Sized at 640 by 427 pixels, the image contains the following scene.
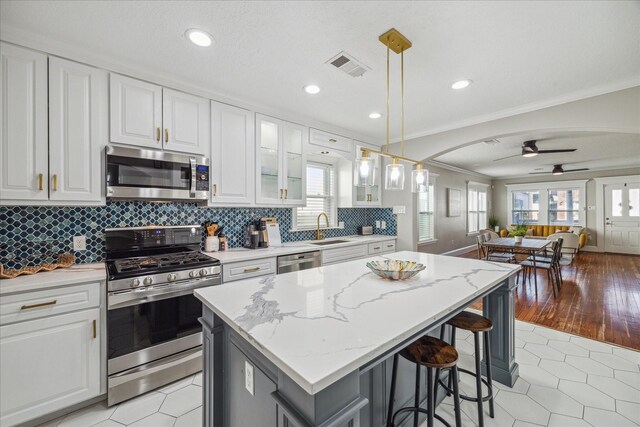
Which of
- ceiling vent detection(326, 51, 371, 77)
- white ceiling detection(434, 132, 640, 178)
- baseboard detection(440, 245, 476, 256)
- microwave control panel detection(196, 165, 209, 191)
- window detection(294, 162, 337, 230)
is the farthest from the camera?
baseboard detection(440, 245, 476, 256)

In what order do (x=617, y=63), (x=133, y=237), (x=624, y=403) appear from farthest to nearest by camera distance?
(x=133, y=237)
(x=617, y=63)
(x=624, y=403)

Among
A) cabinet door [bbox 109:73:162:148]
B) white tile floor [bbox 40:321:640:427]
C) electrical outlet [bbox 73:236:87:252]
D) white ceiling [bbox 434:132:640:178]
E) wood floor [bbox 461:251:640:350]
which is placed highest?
white ceiling [bbox 434:132:640:178]

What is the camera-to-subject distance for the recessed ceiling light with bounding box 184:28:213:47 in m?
1.78

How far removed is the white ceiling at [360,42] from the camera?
5.21 ft

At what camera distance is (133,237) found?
7.65ft

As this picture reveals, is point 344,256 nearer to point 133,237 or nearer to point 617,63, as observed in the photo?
point 133,237

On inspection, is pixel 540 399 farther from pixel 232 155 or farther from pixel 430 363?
pixel 232 155

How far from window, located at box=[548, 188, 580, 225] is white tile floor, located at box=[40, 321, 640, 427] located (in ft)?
27.5

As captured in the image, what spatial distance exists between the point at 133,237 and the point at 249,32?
189 centimetres

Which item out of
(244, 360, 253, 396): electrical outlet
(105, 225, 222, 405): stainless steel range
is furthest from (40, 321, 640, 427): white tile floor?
(244, 360, 253, 396): electrical outlet

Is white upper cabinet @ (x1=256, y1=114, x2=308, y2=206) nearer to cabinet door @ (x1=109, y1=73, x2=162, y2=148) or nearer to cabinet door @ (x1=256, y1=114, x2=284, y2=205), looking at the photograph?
cabinet door @ (x1=256, y1=114, x2=284, y2=205)

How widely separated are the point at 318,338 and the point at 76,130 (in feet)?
7.57

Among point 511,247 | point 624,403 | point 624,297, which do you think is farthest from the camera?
point 511,247

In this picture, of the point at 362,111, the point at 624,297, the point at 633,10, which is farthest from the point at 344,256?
the point at 624,297
